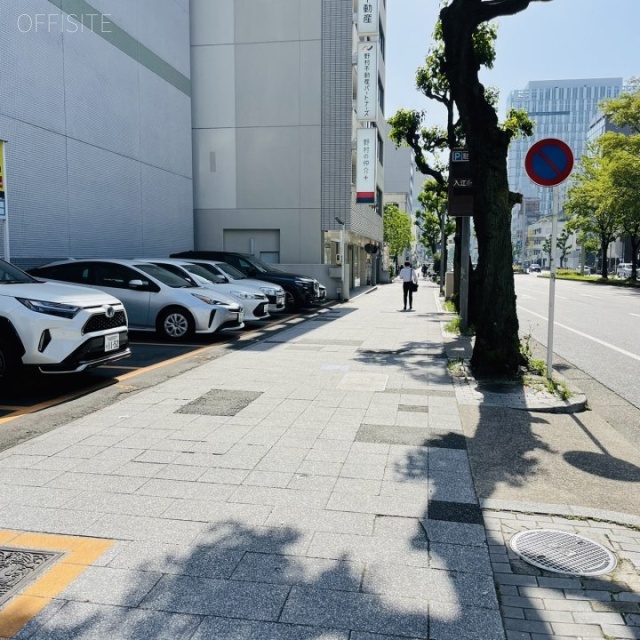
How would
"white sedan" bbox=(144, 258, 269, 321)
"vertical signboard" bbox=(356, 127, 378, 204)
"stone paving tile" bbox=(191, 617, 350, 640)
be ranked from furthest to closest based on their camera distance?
"vertical signboard" bbox=(356, 127, 378, 204) → "white sedan" bbox=(144, 258, 269, 321) → "stone paving tile" bbox=(191, 617, 350, 640)

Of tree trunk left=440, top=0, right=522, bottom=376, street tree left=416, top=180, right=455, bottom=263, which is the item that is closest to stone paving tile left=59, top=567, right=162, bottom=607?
tree trunk left=440, top=0, right=522, bottom=376

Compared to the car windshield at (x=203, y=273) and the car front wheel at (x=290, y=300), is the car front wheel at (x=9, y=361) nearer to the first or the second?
the car windshield at (x=203, y=273)

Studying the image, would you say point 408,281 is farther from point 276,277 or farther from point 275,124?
point 275,124

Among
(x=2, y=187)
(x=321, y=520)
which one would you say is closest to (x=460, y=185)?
(x=2, y=187)

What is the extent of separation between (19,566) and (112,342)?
177 inches

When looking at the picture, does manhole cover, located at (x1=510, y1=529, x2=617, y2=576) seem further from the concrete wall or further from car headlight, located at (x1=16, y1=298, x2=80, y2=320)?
the concrete wall

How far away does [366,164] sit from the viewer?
86.0ft

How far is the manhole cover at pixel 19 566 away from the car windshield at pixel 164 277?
8437 millimetres

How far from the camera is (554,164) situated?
7.29 metres

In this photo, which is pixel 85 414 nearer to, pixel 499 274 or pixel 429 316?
pixel 499 274

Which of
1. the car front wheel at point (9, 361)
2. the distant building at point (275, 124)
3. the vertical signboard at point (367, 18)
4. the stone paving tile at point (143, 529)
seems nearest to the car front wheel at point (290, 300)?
the distant building at point (275, 124)

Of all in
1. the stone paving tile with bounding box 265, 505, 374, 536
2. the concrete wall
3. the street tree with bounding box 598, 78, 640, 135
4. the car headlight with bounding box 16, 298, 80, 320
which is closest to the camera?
the stone paving tile with bounding box 265, 505, 374, 536

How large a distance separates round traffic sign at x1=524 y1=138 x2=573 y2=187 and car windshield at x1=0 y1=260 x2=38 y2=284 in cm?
645

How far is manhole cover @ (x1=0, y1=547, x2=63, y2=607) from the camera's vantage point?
2932 mm
